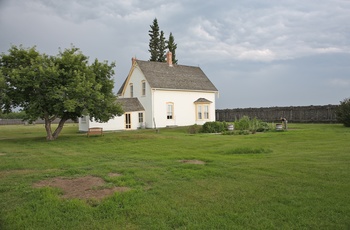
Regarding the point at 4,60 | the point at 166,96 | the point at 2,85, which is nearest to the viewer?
the point at 2,85

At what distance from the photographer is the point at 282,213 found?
530cm

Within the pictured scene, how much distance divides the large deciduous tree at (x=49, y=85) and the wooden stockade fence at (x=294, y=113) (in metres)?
20.5

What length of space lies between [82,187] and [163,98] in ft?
86.8

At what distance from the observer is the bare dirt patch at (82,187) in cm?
660

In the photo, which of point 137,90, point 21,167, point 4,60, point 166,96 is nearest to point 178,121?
point 166,96

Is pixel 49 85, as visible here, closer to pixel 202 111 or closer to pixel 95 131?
pixel 95 131

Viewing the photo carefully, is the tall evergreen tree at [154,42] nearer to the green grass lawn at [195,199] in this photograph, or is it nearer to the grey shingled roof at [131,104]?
the grey shingled roof at [131,104]

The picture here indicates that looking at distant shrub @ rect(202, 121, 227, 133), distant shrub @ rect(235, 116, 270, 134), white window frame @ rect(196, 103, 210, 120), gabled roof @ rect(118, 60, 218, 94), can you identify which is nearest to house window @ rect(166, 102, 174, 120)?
gabled roof @ rect(118, 60, 218, 94)

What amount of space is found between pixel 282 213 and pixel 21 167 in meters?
8.70

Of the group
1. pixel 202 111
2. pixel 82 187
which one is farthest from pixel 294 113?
pixel 82 187

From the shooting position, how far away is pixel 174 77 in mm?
35656

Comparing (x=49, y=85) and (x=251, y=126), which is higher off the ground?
(x=49, y=85)

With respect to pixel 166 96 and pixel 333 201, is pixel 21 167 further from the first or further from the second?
pixel 166 96

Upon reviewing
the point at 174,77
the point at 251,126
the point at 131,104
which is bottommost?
the point at 251,126
